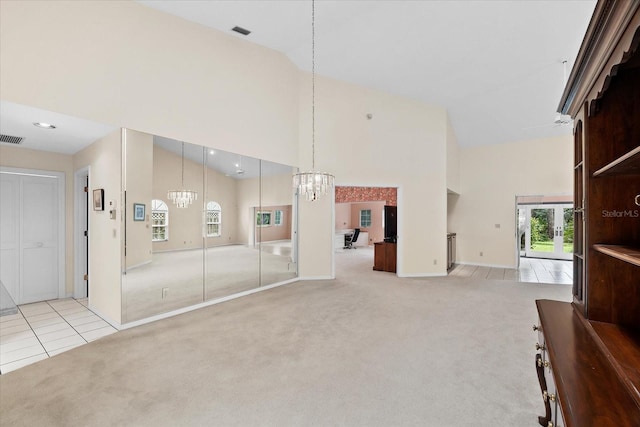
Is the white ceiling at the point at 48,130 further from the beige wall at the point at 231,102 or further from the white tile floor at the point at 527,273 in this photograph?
the white tile floor at the point at 527,273

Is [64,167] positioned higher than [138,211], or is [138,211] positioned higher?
[64,167]

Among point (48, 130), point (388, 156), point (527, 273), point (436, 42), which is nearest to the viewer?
point (48, 130)

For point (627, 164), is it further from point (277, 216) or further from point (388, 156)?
point (388, 156)

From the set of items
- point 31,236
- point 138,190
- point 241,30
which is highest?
point 241,30

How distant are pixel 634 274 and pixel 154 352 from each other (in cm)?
377

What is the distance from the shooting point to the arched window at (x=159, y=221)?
3920 mm

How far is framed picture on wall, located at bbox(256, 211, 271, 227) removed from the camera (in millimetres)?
5492

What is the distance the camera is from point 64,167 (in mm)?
4727

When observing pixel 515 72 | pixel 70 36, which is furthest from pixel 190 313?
pixel 515 72

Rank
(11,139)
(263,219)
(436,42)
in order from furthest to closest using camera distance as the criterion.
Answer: (263,219) < (436,42) < (11,139)

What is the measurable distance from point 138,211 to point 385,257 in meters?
5.50

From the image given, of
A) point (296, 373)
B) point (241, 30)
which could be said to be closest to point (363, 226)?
point (241, 30)

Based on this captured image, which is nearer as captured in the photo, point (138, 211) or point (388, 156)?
point (138, 211)

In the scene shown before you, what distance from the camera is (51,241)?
4.62 metres
